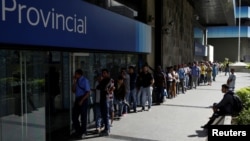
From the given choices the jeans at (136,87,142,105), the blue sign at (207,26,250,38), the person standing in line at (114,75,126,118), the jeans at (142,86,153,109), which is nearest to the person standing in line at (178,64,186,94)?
the jeans at (136,87,142,105)

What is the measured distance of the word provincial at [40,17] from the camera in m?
6.65

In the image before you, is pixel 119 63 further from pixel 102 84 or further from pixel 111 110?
pixel 102 84

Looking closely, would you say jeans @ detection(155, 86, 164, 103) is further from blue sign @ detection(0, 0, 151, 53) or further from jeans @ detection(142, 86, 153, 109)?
blue sign @ detection(0, 0, 151, 53)

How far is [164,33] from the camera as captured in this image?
2003 cm

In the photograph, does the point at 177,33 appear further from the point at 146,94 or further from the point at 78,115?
the point at 78,115

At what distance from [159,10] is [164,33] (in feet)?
4.02

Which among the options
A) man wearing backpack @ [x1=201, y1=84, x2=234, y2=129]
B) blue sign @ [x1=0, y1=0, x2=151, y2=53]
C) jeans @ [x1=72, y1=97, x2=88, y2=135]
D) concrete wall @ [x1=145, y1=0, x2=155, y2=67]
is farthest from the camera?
concrete wall @ [x1=145, y1=0, x2=155, y2=67]

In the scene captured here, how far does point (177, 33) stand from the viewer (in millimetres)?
25109

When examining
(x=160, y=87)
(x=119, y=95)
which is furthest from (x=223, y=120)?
(x=160, y=87)

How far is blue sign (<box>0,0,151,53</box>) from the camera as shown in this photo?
22.2ft

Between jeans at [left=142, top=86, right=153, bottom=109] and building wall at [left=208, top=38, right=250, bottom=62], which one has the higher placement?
building wall at [left=208, top=38, right=250, bottom=62]

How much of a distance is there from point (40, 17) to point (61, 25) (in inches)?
35.0

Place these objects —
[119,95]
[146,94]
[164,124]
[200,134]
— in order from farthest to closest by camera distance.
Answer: [146,94] < [119,95] < [164,124] < [200,134]

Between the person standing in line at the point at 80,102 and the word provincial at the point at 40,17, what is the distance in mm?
1169
